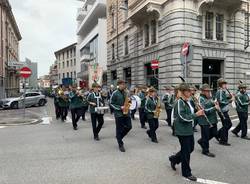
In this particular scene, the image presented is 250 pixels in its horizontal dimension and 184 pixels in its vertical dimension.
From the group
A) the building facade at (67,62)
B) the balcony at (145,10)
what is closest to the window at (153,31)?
the balcony at (145,10)

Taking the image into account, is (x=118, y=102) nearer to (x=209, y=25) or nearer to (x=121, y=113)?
(x=121, y=113)

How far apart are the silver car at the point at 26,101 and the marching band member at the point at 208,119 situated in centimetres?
2040

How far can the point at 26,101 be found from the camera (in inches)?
1031

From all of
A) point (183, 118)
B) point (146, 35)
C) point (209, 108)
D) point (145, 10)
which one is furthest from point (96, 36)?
point (183, 118)

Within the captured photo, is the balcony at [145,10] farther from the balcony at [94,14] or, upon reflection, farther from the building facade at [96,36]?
the balcony at [94,14]

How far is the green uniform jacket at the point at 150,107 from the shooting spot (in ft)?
28.3

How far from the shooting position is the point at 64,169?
573 cm

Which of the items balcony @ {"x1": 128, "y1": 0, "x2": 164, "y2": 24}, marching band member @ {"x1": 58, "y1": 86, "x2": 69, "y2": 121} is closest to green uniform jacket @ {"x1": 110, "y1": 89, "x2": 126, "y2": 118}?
marching band member @ {"x1": 58, "y1": 86, "x2": 69, "y2": 121}

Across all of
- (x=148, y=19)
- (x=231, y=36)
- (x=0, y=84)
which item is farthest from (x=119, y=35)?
(x=0, y=84)

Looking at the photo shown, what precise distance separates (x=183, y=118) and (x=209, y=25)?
58.8ft

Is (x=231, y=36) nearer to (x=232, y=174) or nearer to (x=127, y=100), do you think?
(x=127, y=100)

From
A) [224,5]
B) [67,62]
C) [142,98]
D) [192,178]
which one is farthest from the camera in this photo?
[67,62]

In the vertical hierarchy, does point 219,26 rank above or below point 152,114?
above

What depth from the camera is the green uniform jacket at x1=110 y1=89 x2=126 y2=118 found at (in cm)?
759
